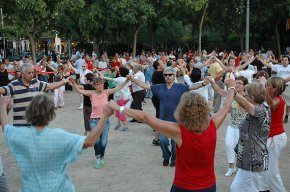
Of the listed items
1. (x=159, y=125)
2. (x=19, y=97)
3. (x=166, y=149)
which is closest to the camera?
(x=159, y=125)

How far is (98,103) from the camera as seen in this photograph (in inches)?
316

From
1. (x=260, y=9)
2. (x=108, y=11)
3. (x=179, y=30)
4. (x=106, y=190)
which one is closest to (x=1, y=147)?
(x=106, y=190)

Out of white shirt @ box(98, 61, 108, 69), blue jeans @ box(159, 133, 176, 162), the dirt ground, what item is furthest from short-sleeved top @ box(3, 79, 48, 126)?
white shirt @ box(98, 61, 108, 69)

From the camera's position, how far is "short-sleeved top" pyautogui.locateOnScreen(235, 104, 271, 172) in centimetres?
495

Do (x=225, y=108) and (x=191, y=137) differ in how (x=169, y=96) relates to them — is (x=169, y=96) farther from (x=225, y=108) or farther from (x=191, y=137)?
Result: (x=191, y=137)

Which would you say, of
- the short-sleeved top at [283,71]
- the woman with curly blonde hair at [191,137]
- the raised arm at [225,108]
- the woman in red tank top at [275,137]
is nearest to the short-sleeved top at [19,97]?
the woman with curly blonde hair at [191,137]

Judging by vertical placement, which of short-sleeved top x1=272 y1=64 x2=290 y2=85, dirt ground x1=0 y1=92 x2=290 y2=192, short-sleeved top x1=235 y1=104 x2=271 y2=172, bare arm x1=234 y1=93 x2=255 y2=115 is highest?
bare arm x1=234 y1=93 x2=255 y2=115

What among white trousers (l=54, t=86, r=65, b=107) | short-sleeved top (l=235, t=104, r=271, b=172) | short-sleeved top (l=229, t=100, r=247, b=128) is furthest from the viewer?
white trousers (l=54, t=86, r=65, b=107)

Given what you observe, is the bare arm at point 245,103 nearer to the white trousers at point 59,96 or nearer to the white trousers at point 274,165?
the white trousers at point 274,165

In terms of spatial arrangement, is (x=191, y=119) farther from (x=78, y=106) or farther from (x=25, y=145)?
(x=78, y=106)

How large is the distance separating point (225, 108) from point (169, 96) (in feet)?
10.3

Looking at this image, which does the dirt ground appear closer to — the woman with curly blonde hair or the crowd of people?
the crowd of people

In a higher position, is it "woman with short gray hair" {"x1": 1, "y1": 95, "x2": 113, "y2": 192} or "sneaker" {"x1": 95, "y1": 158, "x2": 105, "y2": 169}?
"woman with short gray hair" {"x1": 1, "y1": 95, "x2": 113, "y2": 192}

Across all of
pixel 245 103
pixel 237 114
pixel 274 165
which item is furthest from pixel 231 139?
pixel 245 103
